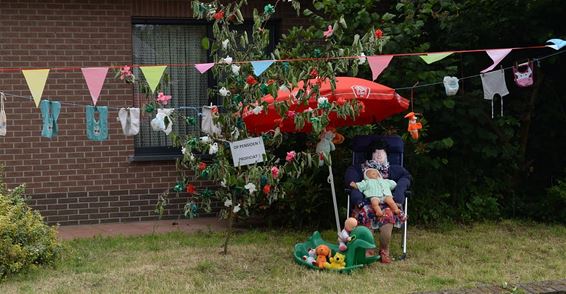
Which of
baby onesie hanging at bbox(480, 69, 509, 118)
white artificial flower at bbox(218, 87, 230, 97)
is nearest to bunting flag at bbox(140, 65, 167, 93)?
white artificial flower at bbox(218, 87, 230, 97)

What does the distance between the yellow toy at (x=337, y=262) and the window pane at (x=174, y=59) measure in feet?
11.3

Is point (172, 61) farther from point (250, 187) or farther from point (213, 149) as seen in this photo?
point (250, 187)

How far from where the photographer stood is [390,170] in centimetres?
646

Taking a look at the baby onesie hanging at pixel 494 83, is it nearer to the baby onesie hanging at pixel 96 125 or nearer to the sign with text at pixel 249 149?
the sign with text at pixel 249 149

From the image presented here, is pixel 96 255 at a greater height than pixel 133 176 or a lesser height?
lesser

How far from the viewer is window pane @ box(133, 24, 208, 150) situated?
8523 millimetres

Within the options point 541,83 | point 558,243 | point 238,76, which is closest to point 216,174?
point 238,76

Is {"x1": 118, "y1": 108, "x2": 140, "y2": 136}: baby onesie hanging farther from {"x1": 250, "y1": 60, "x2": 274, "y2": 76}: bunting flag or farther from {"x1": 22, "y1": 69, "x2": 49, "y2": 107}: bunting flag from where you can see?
{"x1": 250, "y1": 60, "x2": 274, "y2": 76}: bunting flag

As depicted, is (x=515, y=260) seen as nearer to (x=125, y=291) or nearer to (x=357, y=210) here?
(x=357, y=210)

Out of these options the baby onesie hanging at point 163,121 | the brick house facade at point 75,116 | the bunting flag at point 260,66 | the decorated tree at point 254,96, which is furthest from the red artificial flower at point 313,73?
the brick house facade at point 75,116

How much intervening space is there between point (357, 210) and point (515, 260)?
1.62 meters

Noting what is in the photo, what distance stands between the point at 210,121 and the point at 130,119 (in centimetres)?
73

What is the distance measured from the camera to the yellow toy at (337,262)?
5637mm

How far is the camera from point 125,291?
5.10 m
